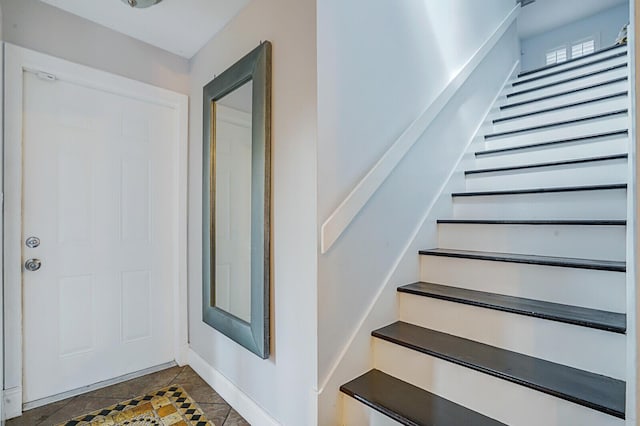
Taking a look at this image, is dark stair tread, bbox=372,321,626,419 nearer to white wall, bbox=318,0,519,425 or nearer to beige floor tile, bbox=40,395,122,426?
white wall, bbox=318,0,519,425

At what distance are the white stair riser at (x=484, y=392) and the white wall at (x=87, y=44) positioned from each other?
2.35 meters

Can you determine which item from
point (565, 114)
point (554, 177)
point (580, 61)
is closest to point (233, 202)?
point (554, 177)

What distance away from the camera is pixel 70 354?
1.94 meters

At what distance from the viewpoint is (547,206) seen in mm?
1820

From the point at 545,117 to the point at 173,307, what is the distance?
3.35 m

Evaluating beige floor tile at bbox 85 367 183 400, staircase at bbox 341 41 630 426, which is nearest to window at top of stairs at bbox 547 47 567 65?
staircase at bbox 341 41 630 426

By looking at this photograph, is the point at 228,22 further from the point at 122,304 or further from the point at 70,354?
the point at 70,354

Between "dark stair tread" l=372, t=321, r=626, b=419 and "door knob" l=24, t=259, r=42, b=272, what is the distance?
1.96m

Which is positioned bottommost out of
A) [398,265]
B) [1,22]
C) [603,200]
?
[398,265]

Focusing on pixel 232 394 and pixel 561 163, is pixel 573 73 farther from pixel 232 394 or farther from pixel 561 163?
pixel 232 394

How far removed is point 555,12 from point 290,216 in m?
4.92

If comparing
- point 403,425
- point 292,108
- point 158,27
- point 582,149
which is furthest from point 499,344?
point 158,27

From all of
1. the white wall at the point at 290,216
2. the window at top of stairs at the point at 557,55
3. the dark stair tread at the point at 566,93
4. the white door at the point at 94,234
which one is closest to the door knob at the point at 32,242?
the white door at the point at 94,234

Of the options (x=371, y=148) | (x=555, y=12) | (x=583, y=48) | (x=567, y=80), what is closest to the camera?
(x=371, y=148)
